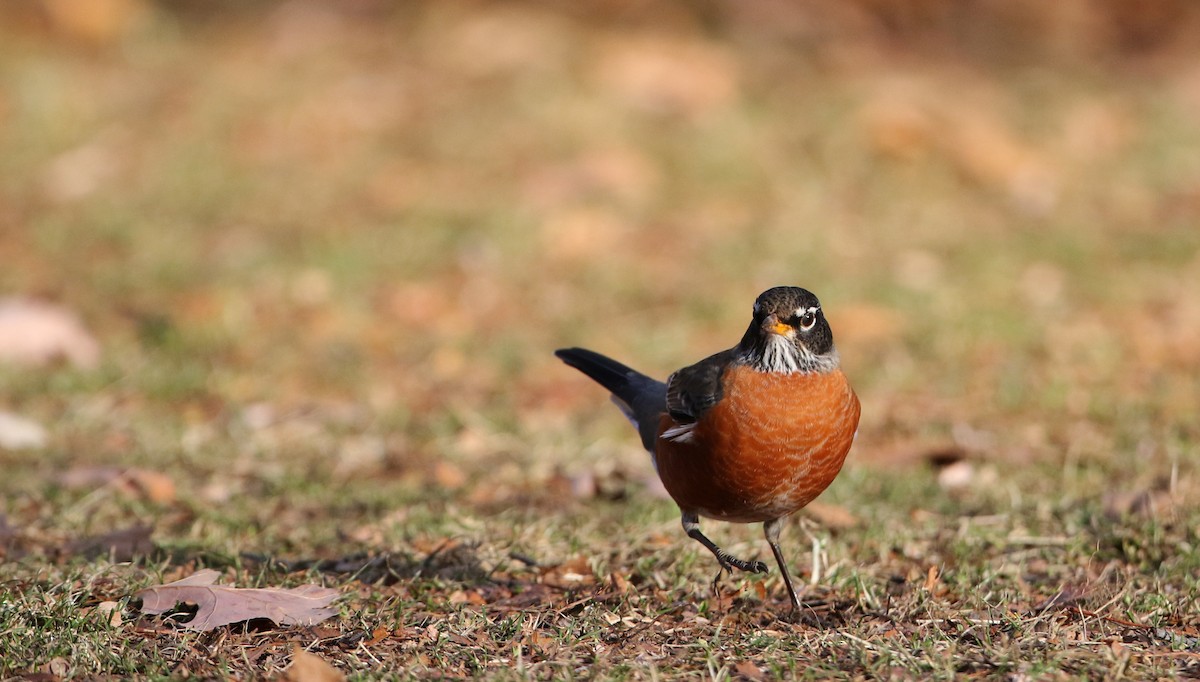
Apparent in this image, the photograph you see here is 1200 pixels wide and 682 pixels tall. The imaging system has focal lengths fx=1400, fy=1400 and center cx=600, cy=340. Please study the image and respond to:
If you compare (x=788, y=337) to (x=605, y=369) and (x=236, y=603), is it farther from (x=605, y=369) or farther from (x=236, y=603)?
(x=236, y=603)

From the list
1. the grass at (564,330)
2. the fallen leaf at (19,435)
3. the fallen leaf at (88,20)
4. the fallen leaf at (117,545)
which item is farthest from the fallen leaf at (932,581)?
the fallen leaf at (88,20)

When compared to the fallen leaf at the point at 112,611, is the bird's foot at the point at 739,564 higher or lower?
higher

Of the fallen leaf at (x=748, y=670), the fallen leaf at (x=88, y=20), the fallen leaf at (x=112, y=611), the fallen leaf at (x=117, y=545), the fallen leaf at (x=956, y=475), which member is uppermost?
the fallen leaf at (x=88, y=20)

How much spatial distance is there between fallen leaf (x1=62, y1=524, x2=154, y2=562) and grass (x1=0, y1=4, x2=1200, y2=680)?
0.07ft

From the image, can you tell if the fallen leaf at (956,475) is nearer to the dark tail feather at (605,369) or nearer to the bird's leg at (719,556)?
the dark tail feather at (605,369)

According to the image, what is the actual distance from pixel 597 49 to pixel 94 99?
4.22m

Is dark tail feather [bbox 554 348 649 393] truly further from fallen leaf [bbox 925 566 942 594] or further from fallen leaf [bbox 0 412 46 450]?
fallen leaf [bbox 0 412 46 450]

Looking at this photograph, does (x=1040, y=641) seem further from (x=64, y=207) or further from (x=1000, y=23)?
(x=1000, y=23)

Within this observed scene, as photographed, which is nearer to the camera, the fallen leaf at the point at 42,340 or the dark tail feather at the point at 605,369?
the dark tail feather at the point at 605,369

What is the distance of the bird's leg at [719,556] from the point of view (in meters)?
4.38

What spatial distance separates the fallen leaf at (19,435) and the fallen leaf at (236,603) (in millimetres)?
2643

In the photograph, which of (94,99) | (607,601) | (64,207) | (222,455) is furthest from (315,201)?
(607,601)

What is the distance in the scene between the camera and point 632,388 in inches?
209

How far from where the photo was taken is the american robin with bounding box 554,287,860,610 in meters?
4.23
